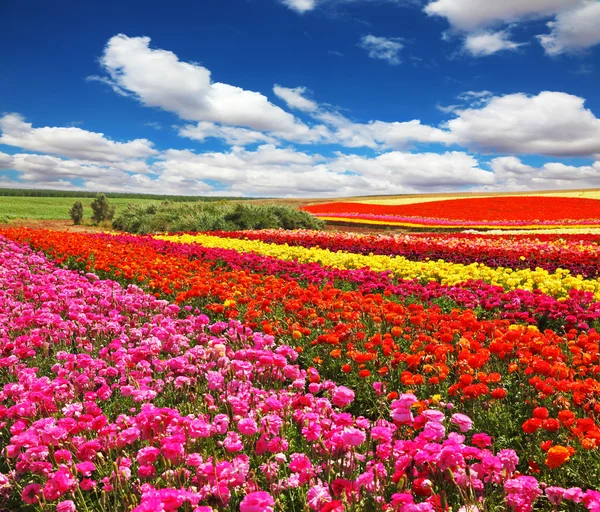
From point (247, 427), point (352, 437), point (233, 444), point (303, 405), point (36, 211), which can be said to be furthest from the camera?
point (36, 211)

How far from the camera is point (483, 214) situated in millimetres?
39125

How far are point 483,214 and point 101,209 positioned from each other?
98.5 ft

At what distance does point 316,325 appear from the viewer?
6.03 metres

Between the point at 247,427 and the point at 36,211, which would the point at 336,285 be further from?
the point at 36,211

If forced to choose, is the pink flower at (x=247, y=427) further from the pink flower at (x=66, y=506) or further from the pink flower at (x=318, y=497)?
the pink flower at (x=66, y=506)

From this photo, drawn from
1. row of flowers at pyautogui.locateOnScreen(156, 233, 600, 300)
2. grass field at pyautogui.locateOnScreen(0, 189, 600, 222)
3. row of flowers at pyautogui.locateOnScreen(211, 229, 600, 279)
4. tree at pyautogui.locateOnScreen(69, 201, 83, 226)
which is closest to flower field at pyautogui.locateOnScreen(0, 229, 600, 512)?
row of flowers at pyautogui.locateOnScreen(156, 233, 600, 300)

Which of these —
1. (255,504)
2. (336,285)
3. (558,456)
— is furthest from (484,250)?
(255,504)

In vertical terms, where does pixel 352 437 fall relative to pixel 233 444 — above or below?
above

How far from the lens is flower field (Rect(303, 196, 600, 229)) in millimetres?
33406

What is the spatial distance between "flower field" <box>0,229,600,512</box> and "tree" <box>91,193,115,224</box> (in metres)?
30.7

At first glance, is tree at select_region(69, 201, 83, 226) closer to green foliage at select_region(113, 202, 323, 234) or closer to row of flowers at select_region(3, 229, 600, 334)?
green foliage at select_region(113, 202, 323, 234)

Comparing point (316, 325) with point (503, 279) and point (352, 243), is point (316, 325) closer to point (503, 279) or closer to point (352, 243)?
point (503, 279)

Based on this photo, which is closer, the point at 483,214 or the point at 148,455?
the point at 148,455

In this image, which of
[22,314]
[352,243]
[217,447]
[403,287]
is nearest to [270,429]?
[217,447]
